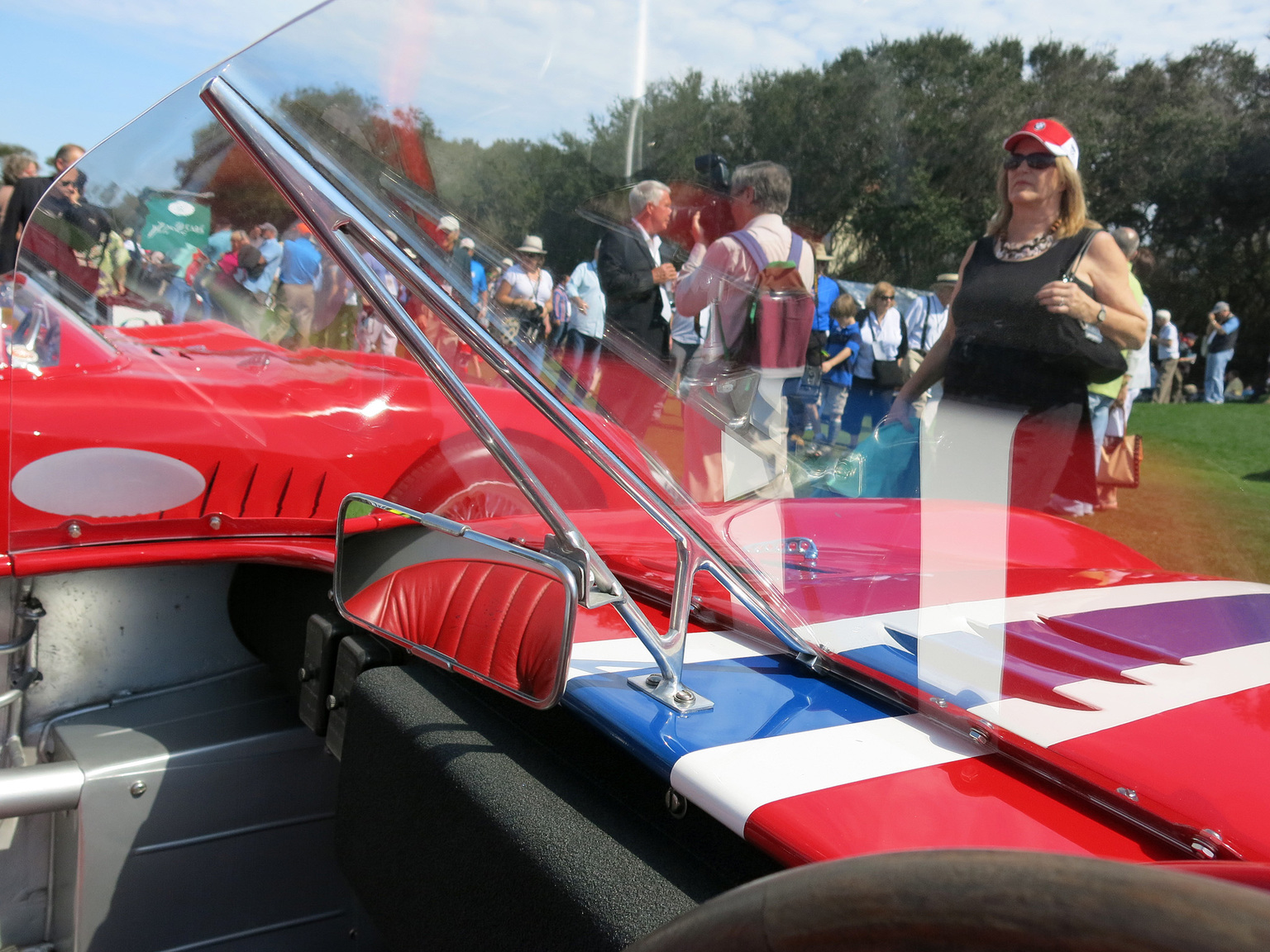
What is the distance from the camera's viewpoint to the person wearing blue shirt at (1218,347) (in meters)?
0.70

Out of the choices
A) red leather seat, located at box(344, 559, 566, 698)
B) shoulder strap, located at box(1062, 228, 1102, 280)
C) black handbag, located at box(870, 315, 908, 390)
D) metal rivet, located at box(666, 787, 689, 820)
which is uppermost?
shoulder strap, located at box(1062, 228, 1102, 280)

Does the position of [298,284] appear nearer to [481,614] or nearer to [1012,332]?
[481,614]

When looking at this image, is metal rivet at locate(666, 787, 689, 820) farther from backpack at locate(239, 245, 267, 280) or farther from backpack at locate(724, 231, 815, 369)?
backpack at locate(239, 245, 267, 280)

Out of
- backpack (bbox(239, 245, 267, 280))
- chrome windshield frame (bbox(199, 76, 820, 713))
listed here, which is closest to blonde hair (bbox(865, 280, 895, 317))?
chrome windshield frame (bbox(199, 76, 820, 713))

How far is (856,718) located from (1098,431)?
1.32 ft

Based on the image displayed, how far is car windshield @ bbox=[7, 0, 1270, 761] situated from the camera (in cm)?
76

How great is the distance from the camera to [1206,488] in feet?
2.51

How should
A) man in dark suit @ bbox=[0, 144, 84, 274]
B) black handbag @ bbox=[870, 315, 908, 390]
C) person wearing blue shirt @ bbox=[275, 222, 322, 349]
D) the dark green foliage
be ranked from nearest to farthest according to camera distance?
the dark green foliage < black handbag @ bbox=[870, 315, 908, 390] < person wearing blue shirt @ bbox=[275, 222, 322, 349] < man in dark suit @ bbox=[0, 144, 84, 274]

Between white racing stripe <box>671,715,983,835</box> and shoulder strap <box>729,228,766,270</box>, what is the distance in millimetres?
492

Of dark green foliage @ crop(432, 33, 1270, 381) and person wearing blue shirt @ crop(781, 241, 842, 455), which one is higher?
dark green foliage @ crop(432, 33, 1270, 381)

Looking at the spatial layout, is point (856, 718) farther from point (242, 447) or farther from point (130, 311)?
point (130, 311)

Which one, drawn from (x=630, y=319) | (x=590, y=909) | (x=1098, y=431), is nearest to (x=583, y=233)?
(x=630, y=319)

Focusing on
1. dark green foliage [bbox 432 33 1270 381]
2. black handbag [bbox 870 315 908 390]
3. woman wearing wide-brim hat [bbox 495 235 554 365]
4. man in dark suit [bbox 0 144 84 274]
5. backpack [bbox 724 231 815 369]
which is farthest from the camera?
man in dark suit [bbox 0 144 84 274]

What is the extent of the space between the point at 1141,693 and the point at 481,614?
2.35ft
